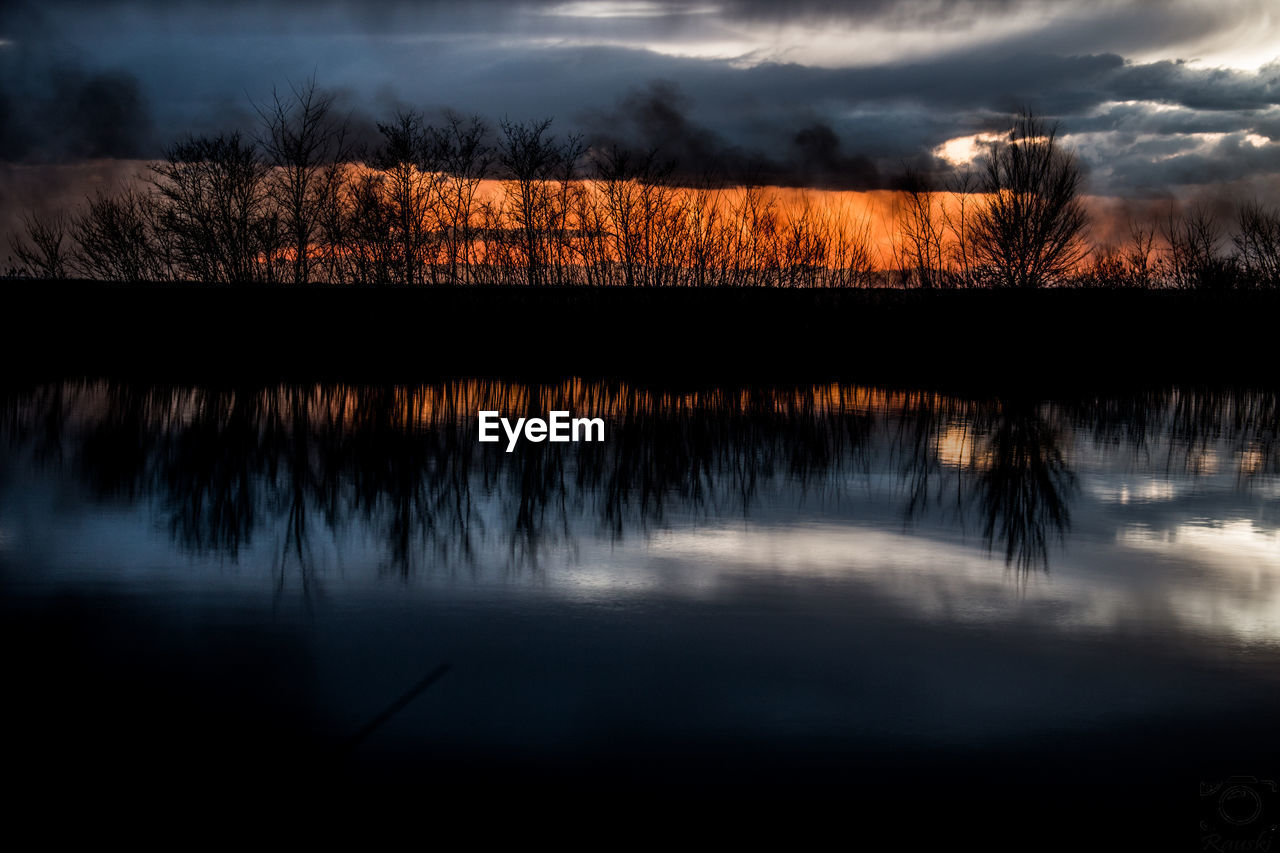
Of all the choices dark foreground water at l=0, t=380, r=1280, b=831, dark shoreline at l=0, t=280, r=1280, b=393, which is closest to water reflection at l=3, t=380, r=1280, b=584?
dark foreground water at l=0, t=380, r=1280, b=831

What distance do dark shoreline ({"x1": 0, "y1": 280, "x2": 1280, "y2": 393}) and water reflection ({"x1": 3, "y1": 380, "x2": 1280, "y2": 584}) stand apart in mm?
4775

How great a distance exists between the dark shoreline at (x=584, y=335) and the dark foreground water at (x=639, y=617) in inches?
394

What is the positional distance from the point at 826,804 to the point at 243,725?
184cm

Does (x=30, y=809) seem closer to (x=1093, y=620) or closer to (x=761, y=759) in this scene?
(x=761, y=759)

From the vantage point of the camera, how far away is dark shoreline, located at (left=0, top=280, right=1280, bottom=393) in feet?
64.6

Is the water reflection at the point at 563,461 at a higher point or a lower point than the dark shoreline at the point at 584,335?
lower

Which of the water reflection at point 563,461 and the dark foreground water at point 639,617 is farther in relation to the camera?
the water reflection at point 563,461

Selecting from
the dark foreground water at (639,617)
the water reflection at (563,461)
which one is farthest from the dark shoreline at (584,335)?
the dark foreground water at (639,617)

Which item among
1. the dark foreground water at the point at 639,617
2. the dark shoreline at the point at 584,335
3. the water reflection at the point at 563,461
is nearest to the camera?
the dark foreground water at the point at 639,617

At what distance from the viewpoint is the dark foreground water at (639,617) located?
3387mm

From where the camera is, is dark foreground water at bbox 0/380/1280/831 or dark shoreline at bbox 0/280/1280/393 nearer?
dark foreground water at bbox 0/380/1280/831

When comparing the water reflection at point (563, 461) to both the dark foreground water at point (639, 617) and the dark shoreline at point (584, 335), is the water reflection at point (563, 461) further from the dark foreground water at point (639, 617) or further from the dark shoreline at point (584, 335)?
the dark shoreline at point (584, 335)

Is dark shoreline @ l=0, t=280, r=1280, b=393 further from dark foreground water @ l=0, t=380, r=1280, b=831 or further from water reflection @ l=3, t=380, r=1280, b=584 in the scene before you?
dark foreground water @ l=0, t=380, r=1280, b=831

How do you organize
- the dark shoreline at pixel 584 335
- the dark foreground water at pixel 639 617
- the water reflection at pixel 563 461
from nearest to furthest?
the dark foreground water at pixel 639 617 → the water reflection at pixel 563 461 → the dark shoreline at pixel 584 335
